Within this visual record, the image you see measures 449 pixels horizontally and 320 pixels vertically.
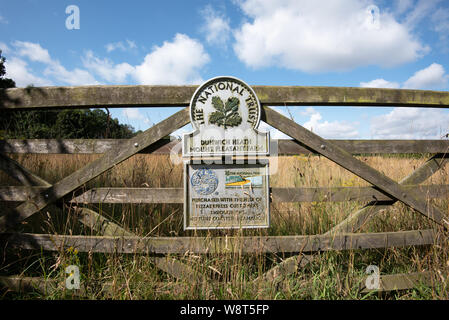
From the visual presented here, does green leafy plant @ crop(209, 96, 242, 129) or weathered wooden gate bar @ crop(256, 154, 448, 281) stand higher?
green leafy plant @ crop(209, 96, 242, 129)

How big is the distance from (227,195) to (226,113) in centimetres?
91

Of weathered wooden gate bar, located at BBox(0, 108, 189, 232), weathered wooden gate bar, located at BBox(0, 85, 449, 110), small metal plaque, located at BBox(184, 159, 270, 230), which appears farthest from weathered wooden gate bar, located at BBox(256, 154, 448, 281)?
weathered wooden gate bar, located at BBox(0, 108, 189, 232)

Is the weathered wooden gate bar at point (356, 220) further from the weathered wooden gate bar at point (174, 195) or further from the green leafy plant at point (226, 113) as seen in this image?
the green leafy plant at point (226, 113)

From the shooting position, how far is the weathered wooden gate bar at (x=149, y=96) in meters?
2.62

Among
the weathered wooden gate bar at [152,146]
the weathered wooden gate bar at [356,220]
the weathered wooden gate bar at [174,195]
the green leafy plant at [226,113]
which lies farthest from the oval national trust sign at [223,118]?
the weathered wooden gate bar at [356,220]

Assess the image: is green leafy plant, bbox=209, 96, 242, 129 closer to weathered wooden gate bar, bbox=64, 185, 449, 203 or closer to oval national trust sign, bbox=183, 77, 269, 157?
oval national trust sign, bbox=183, 77, 269, 157

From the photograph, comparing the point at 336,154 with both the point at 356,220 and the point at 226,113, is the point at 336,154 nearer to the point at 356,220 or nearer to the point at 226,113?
the point at 356,220

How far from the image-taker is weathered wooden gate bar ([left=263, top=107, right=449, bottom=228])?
2.64 meters

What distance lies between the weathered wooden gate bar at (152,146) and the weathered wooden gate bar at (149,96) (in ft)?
1.37

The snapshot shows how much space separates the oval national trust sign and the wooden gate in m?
0.15
